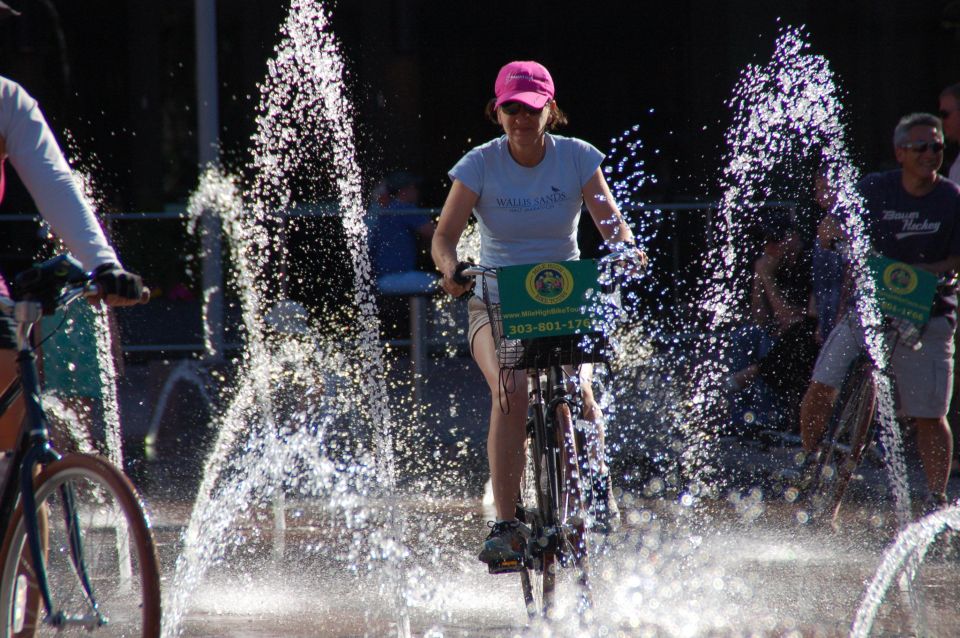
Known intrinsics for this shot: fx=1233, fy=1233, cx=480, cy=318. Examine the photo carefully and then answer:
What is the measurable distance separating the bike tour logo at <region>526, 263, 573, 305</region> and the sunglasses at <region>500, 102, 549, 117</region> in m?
0.62

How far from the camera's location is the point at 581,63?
1471 cm

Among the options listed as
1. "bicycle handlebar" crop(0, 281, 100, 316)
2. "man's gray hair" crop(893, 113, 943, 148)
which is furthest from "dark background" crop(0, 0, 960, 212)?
"bicycle handlebar" crop(0, 281, 100, 316)

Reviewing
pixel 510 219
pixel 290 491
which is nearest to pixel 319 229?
pixel 290 491

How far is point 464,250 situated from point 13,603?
16.4ft

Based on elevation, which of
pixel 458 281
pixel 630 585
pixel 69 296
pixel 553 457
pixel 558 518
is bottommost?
pixel 630 585

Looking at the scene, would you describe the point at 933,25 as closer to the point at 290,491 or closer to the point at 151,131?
the point at 151,131

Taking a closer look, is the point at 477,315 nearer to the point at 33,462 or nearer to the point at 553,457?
the point at 553,457

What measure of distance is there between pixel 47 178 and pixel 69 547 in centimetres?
91

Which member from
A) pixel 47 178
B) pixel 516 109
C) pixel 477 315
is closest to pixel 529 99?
pixel 516 109

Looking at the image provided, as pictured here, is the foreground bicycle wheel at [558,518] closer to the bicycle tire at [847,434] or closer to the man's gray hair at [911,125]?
the bicycle tire at [847,434]

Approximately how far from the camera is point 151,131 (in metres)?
16.1

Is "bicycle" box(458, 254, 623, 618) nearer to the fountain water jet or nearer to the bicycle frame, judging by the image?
the bicycle frame

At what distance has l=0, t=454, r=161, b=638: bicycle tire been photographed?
2.88 m

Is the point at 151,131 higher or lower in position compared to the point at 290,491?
higher
